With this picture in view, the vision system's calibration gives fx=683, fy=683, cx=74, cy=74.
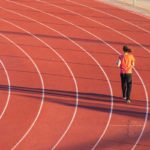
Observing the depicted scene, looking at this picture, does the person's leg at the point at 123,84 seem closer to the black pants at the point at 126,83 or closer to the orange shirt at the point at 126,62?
the black pants at the point at 126,83

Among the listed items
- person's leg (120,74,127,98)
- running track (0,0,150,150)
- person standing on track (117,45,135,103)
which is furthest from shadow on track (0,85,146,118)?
person standing on track (117,45,135,103)

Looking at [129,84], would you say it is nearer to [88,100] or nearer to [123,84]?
[123,84]

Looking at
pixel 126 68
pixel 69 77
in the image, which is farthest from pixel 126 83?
pixel 69 77

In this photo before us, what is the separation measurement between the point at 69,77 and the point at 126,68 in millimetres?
2315

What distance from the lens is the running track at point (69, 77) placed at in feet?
52.2

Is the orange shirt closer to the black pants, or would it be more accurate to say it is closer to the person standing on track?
the person standing on track

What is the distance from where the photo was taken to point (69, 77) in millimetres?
19312

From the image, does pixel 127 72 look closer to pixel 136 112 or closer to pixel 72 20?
pixel 136 112

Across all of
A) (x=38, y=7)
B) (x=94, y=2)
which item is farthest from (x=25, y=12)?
(x=94, y=2)

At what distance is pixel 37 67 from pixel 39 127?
401cm

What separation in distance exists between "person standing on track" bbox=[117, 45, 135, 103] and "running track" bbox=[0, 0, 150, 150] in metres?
0.37

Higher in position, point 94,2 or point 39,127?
point 94,2

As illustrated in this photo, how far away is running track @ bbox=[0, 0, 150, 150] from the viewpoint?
15.9 metres

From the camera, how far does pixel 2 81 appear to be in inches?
747
